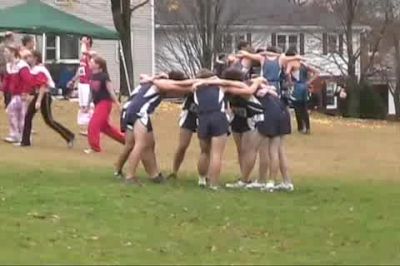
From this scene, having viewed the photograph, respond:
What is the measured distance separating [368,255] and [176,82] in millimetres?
5491

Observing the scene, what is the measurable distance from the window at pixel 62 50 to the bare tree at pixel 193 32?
4567 millimetres

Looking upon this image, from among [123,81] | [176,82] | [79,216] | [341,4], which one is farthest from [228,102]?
[341,4]

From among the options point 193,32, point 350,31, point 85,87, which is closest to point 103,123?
point 85,87

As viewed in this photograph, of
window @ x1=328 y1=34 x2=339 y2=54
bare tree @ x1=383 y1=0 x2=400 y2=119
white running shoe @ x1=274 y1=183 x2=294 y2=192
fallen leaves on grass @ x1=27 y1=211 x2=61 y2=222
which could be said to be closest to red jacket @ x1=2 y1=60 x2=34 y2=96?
white running shoe @ x1=274 y1=183 x2=294 y2=192

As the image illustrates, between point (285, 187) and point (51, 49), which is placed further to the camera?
point (51, 49)

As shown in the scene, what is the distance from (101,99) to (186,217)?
659 cm

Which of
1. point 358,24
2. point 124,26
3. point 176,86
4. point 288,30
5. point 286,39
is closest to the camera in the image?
point 176,86

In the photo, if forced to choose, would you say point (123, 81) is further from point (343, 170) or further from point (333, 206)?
point (333, 206)

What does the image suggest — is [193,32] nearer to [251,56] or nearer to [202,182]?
[251,56]

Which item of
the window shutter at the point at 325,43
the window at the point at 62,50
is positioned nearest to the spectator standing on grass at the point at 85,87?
the window at the point at 62,50

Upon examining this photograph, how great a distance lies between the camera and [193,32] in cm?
5769

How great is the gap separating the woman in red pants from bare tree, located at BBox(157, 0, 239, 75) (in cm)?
3230

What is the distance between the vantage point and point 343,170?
19.6m

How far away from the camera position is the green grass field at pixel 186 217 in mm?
11023
